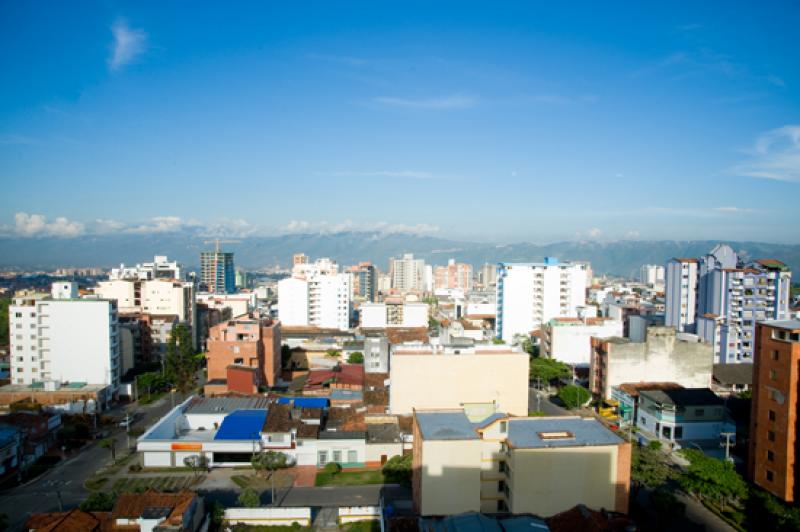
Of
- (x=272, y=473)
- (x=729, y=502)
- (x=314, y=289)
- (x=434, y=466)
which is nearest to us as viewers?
(x=434, y=466)

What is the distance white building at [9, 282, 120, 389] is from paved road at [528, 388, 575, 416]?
67.7 ft

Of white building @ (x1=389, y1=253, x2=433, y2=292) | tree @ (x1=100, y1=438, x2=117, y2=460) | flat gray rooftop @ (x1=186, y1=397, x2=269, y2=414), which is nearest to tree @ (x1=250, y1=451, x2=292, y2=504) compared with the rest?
flat gray rooftop @ (x1=186, y1=397, x2=269, y2=414)

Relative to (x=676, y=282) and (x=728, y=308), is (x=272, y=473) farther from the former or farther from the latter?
(x=676, y=282)

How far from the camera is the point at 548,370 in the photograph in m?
30.2

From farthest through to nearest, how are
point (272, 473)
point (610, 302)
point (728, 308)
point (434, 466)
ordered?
point (610, 302), point (728, 308), point (272, 473), point (434, 466)

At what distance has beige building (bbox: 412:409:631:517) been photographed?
13234mm

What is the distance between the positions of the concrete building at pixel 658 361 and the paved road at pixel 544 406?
2.25 m

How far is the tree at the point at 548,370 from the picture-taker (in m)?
30.1

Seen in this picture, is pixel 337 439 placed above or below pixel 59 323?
below

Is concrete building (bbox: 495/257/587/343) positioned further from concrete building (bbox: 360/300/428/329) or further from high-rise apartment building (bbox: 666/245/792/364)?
high-rise apartment building (bbox: 666/245/792/364)

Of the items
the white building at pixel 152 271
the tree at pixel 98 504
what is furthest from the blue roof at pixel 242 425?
the white building at pixel 152 271

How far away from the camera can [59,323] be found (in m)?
27.4

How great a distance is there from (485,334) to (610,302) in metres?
18.8

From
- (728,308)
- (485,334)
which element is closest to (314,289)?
(485,334)
